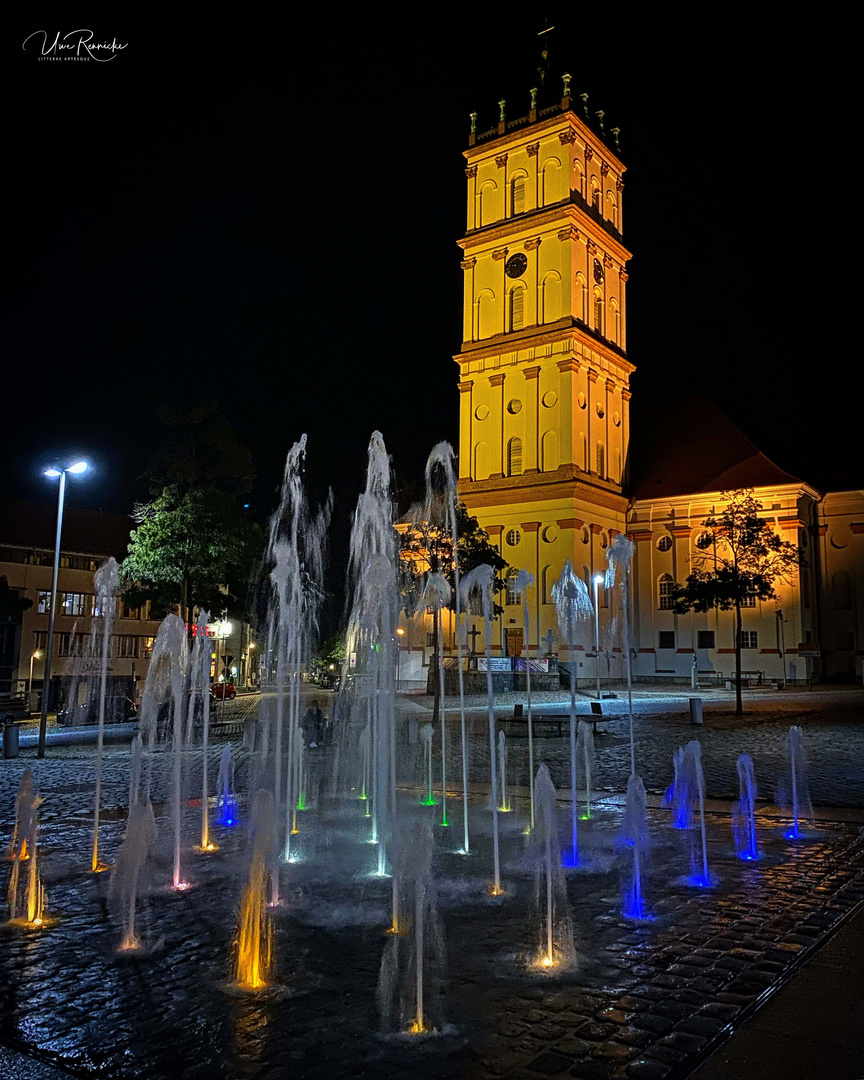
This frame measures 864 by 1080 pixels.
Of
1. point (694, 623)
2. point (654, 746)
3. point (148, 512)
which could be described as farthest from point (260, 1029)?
point (694, 623)

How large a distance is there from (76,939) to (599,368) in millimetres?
48313

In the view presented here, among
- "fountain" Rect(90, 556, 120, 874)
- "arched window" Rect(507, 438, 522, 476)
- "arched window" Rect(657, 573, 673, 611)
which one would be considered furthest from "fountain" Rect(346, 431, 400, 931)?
"arched window" Rect(657, 573, 673, 611)

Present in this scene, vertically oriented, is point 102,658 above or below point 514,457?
below

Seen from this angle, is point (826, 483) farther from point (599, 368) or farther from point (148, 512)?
point (148, 512)

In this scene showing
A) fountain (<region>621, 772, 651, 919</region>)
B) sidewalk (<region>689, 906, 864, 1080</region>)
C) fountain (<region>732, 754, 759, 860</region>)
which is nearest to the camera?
sidewalk (<region>689, 906, 864, 1080</region>)

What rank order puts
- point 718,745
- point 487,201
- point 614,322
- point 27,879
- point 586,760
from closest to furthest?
point 27,879, point 586,760, point 718,745, point 487,201, point 614,322

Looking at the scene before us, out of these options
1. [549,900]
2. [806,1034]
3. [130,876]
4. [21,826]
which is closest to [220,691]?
[21,826]

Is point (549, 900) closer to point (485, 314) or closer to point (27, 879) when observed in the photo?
point (27, 879)

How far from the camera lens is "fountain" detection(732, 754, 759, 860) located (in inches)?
330

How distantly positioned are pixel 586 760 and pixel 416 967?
5.97 meters

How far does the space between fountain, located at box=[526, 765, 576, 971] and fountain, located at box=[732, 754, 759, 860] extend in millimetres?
1950

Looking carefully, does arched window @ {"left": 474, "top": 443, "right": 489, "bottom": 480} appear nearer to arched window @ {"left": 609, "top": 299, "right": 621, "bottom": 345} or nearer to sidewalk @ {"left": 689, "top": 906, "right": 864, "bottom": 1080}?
arched window @ {"left": 609, "top": 299, "right": 621, "bottom": 345}

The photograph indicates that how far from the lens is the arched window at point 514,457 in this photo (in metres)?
50.1

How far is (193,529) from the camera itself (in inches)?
1225
